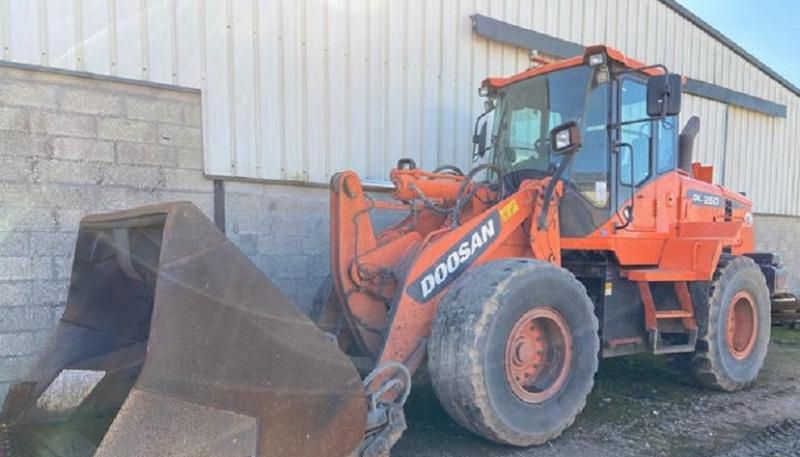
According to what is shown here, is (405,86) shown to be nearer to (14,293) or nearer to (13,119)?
(13,119)

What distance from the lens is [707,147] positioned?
34.7ft

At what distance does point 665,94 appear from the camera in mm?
4465

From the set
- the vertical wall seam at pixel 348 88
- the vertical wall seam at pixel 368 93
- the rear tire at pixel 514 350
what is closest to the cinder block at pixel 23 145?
the vertical wall seam at pixel 348 88

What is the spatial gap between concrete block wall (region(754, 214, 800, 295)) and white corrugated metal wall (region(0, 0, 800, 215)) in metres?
5.26

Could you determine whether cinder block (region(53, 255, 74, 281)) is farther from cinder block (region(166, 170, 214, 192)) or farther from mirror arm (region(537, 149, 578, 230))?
mirror arm (region(537, 149, 578, 230))

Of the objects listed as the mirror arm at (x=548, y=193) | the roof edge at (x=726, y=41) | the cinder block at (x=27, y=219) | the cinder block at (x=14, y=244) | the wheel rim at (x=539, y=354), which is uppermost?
the roof edge at (x=726, y=41)

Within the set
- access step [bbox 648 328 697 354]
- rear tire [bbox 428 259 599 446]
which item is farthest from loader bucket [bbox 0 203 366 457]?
access step [bbox 648 328 697 354]

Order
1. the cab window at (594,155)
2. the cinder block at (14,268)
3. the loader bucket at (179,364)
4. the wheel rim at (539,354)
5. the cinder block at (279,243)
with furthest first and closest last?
1. the cinder block at (279,243)
2. the cab window at (594,155)
3. the cinder block at (14,268)
4. the wheel rim at (539,354)
5. the loader bucket at (179,364)

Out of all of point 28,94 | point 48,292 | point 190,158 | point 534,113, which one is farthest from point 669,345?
point 28,94

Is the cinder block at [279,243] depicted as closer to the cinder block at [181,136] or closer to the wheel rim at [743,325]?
the cinder block at [181,136]

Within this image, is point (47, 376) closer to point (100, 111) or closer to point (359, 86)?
point (100, 111)

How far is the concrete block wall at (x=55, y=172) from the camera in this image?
4477mm

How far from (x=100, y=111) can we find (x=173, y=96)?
0.61m

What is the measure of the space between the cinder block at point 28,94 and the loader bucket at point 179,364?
156cm
